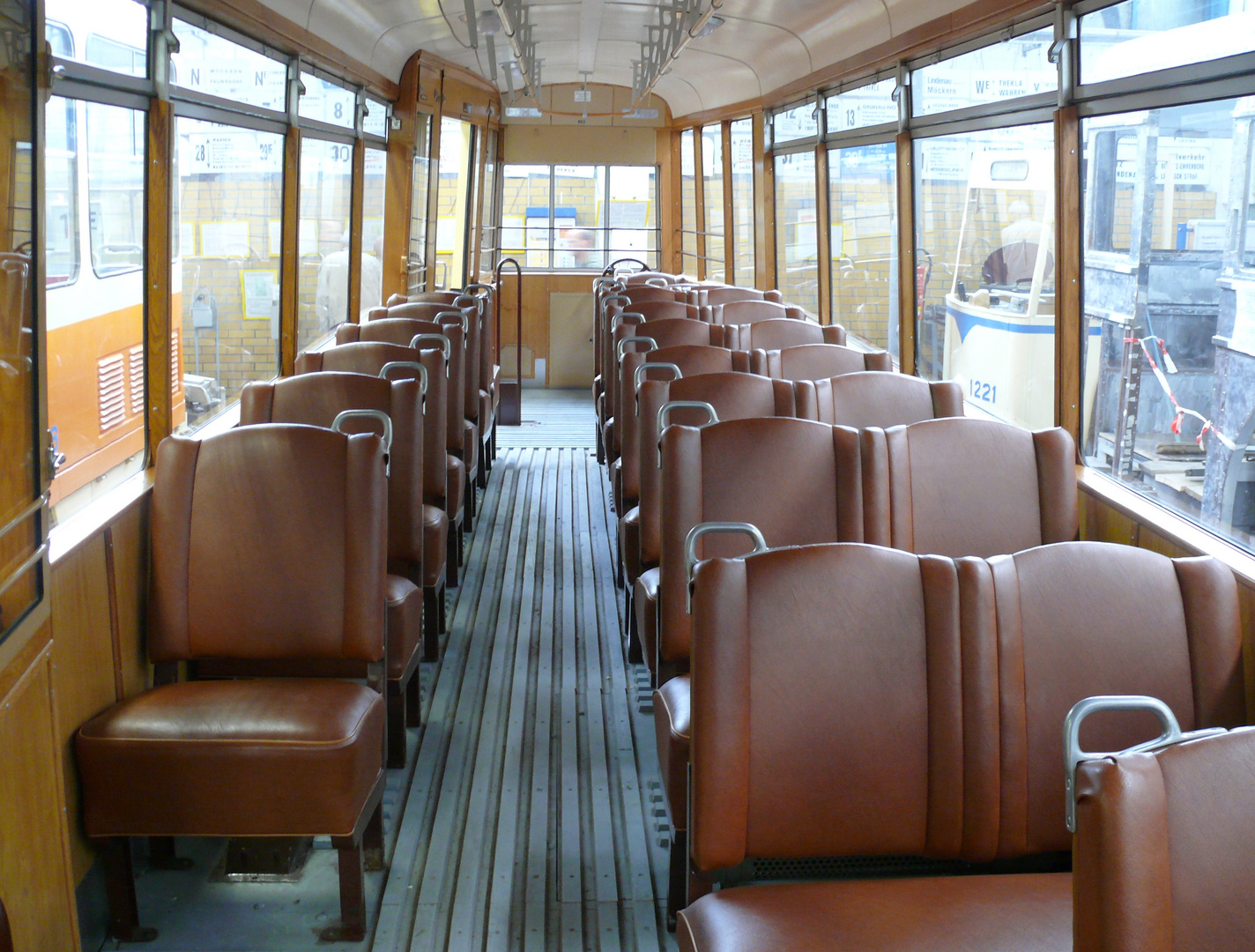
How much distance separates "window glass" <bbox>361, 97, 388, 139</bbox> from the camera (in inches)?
288

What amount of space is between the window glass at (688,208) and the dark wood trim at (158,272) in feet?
29.3

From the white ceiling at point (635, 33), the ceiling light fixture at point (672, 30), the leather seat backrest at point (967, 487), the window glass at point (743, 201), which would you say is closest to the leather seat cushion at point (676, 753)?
the leather seat backrest at point (967, 487)

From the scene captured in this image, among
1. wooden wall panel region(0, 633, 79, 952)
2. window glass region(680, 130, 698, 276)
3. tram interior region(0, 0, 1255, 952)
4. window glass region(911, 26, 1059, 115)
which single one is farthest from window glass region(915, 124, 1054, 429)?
window glass region(680, 130, 698, 276)

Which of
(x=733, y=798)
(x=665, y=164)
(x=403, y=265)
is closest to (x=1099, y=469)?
(x=733, y=798)

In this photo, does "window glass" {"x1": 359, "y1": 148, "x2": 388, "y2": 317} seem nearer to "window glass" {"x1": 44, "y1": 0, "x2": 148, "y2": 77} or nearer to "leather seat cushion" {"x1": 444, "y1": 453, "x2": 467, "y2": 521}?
"leather seat cushion" {"x1": 444, "y1": 453, "x2": 467, "y2": 521}

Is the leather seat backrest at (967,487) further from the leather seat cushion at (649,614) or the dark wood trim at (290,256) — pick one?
the dark wood trim at (290,256)

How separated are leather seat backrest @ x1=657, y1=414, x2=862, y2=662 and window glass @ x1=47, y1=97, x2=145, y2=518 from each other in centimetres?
152

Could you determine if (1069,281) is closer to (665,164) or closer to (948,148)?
(948,148)

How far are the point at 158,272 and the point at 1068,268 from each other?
3.04 meters

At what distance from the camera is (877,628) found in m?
1.80

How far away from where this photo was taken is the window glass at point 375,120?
288 inches

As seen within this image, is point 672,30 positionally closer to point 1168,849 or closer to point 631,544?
point 631,544

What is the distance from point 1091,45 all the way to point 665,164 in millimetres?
9218

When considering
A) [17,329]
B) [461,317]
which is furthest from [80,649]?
[461,317]
